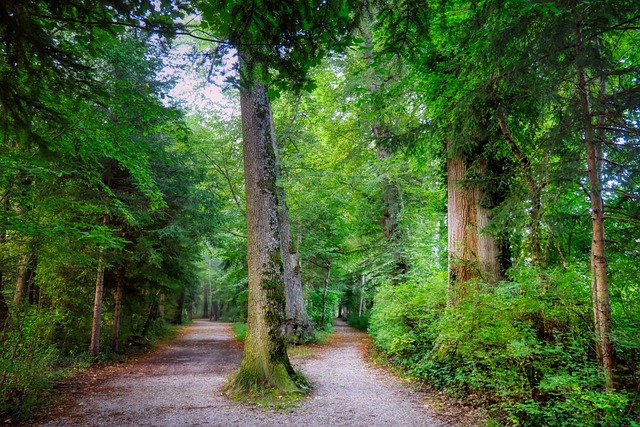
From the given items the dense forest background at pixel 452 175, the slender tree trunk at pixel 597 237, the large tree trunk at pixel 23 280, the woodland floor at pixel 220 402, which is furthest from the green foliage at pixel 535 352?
the large tree trunk at pixel 23 280

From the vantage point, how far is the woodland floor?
483 cm

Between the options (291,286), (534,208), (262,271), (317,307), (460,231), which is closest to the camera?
(534,208)

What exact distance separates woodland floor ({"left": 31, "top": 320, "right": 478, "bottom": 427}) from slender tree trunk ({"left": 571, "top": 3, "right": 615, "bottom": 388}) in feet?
6.48

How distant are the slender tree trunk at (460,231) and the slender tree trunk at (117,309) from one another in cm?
992

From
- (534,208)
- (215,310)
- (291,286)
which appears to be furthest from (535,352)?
(215,310)

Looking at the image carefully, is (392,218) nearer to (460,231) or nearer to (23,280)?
(460,231)

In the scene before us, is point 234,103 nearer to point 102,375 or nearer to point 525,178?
point 102,375

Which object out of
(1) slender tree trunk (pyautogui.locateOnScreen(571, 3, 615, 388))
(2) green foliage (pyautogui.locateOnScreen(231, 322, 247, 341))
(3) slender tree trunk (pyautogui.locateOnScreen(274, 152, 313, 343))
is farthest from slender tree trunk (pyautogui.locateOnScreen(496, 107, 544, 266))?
A: (2) green foliage (pyautogui.locateOnScreen(231, 322, 247, 341))

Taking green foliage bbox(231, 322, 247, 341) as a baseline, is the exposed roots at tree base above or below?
above

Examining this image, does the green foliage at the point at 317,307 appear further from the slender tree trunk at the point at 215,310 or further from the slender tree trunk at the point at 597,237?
the slender tree trunk at the point at 215,310

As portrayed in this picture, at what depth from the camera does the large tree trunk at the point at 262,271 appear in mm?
5984

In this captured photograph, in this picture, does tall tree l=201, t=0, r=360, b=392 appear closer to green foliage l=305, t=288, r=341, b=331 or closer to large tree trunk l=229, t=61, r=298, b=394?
large tree trunk l=229, t=61, r=298, b=394

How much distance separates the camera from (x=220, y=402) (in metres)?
5.63

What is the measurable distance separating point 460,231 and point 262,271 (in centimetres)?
388
